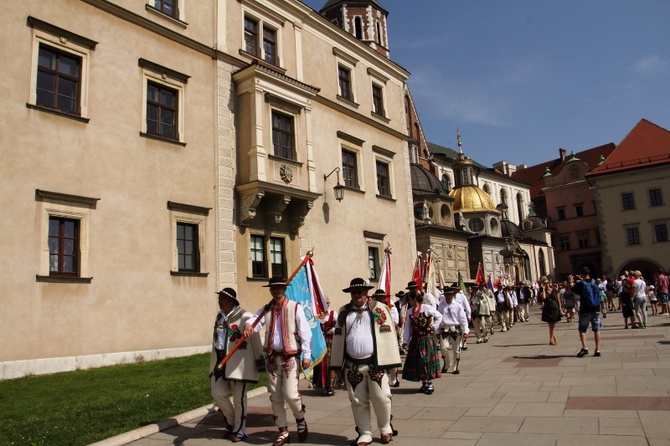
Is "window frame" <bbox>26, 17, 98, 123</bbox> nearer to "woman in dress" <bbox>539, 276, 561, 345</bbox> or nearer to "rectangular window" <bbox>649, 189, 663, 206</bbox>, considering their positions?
"woman in dress" <bbox>539, 276, 561, 345</bbox>

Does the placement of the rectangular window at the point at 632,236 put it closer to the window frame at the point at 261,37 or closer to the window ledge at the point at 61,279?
the window frame at the point at 261,37

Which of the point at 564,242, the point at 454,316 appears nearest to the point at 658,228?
the point at 564,242

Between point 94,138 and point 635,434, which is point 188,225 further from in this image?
point 635,434

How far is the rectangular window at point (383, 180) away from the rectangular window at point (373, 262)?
3.14 metres

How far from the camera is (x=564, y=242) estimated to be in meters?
76.4

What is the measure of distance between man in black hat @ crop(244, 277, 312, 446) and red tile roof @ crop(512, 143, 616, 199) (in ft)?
280

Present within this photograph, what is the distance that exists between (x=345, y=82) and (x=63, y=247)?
1618 cm

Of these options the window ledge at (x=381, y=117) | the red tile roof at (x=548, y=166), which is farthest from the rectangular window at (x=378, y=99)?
the red tile roof at (x=548, y=166)

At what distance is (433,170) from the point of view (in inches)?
2635

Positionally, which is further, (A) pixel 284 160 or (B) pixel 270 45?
(B) pixel 270 45

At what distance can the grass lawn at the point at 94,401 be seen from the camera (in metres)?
7.48

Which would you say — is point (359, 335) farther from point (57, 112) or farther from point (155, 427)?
point (57, 112)

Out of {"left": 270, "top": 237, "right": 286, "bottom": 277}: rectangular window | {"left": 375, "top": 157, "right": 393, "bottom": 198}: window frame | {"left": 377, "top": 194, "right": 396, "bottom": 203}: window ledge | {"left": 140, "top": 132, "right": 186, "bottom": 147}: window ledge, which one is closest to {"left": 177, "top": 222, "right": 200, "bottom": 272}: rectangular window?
{"left": 140, "top": 132, "right": 186, "bottom": 147}: window ledge

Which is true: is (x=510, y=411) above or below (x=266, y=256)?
below
